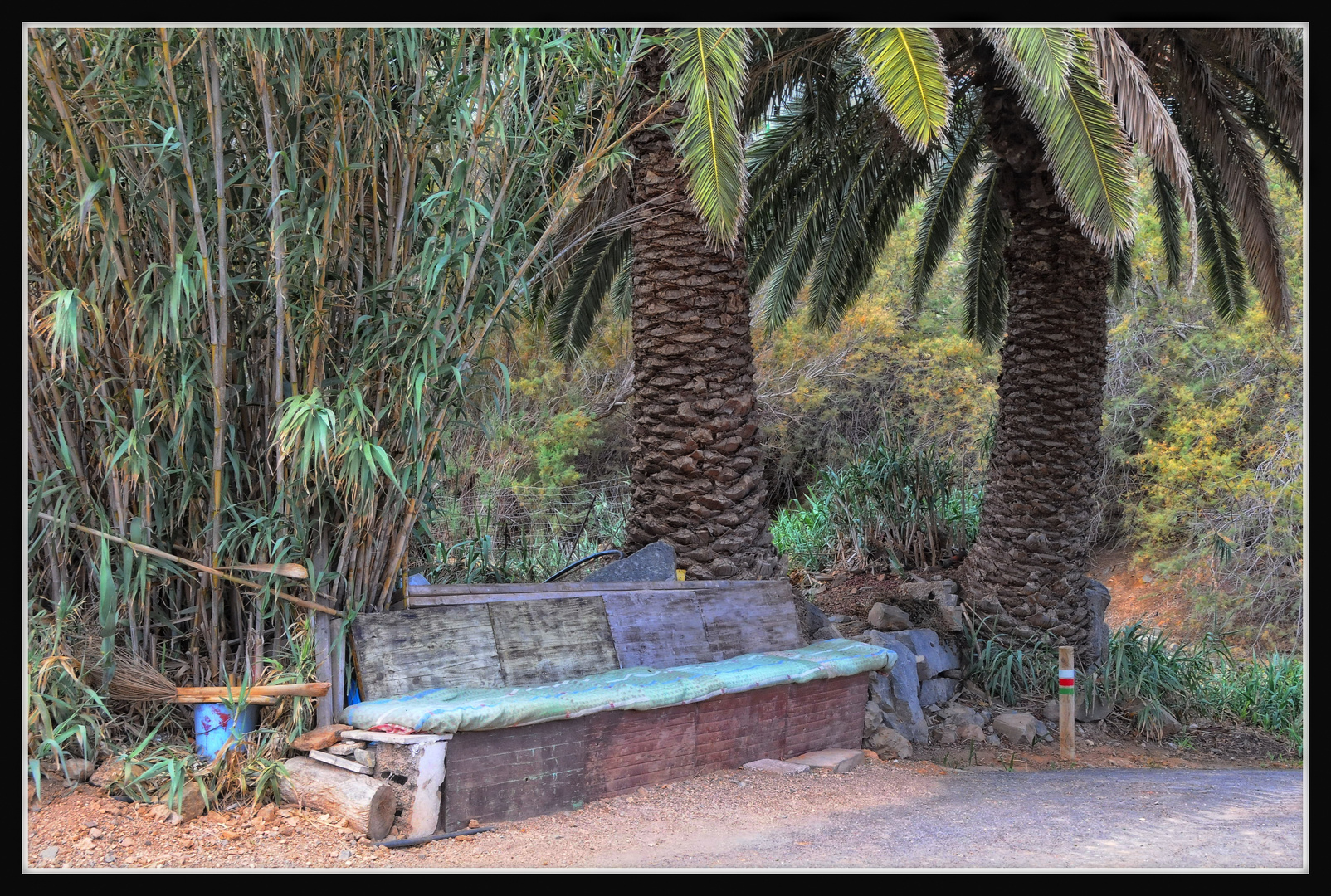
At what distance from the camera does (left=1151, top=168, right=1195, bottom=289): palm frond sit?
9.54m

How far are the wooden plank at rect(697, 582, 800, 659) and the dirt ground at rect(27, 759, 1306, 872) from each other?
0.89 metres

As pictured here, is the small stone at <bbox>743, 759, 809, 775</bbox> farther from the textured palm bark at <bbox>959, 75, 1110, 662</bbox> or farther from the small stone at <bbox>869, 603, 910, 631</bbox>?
the textured palm bark at <bbox>959, 75, 1110, 662</bbox>

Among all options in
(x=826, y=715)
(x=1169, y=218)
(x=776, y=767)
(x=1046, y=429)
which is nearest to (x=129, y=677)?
(x=776, y=767)

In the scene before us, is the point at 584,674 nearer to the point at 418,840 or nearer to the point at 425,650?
the point at 425,650

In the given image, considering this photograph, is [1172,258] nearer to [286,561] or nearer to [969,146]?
[969,146]

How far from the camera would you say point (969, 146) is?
902cm

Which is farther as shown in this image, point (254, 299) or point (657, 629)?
point (657, 629)

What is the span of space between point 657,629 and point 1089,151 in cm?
322

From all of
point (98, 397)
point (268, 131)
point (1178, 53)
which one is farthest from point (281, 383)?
point (1178, 53)

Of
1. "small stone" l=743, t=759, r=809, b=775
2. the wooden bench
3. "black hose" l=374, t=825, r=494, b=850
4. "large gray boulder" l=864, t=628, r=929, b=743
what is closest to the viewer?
"black hose" l=374, t=825, r=494, b=850

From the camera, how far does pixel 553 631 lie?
183 inches

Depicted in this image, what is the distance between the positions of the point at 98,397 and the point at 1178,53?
7168mm

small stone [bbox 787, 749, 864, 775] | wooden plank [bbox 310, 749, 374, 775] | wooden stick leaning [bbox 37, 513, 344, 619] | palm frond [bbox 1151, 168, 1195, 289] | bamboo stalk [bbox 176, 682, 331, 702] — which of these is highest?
palm frond [bbox 1151, 168, 1195, 289]

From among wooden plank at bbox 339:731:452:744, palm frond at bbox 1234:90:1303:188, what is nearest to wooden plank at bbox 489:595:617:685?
wooden plank at bbox 339:731:452:744
